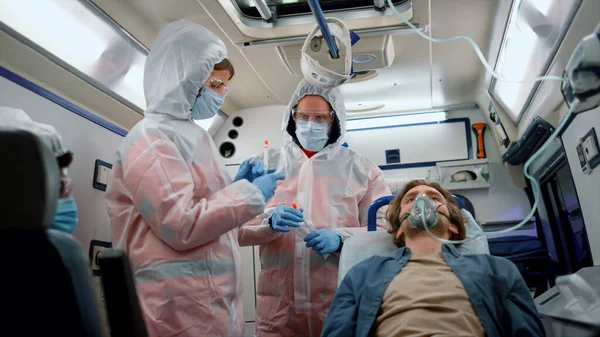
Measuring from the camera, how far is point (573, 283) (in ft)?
6.93

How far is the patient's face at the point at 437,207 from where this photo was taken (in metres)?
2.34

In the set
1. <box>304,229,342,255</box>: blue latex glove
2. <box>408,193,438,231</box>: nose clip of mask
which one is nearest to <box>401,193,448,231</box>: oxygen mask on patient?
<box>408,193,438,231</box>: nose clip of mask

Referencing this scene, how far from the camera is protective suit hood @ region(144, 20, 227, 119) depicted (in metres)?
2.11

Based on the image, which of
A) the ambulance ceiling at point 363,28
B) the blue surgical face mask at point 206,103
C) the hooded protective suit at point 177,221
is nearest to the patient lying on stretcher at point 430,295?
the hooded protective suit at point 177,221

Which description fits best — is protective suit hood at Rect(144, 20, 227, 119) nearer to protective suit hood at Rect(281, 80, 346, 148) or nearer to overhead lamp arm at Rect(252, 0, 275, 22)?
overhead lamp arm at Rect(252, 0, 275, 22)

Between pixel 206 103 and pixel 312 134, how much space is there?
0.77 m

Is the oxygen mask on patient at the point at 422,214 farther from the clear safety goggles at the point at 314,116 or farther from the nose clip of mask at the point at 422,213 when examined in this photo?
the clear safety goggles at the point at 314,116

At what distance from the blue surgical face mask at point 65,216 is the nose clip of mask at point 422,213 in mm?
1625

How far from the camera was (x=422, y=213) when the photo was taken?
2.25 meters

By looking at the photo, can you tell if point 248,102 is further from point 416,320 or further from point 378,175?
point 416,320

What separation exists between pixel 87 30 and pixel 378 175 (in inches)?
75.7

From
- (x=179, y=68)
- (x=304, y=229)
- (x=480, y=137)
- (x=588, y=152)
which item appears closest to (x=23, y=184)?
(x=179, y=68)

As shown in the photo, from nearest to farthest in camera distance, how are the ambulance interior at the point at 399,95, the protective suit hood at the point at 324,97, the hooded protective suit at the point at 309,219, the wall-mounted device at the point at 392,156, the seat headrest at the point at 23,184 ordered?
the seat headrest at the point at 23,184
the ambulance interior at the point at 399,95
the hooded protective suit at the point at 309,219
the protective suit hood at the point at 324,97
the wall-mounted device at the point at 392,156

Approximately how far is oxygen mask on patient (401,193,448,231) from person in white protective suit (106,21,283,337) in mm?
781
